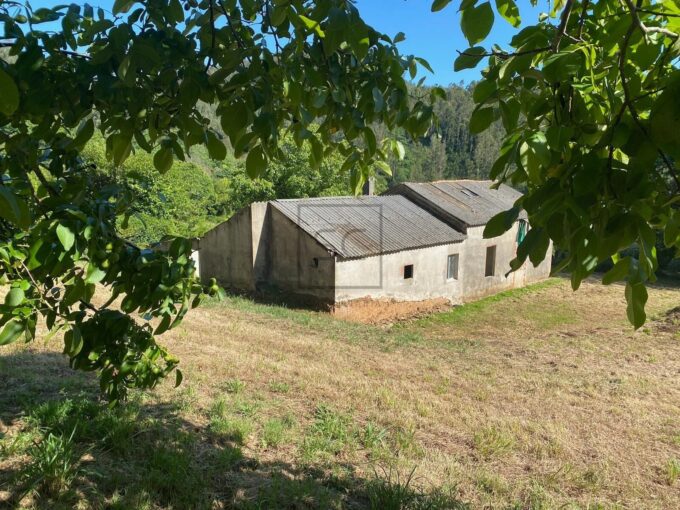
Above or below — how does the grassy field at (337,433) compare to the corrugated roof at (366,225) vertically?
below

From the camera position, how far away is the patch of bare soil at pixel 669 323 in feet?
40.9

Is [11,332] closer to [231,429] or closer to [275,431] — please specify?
[231,429]

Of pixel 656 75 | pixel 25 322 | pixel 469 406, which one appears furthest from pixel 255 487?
pixel 469 406

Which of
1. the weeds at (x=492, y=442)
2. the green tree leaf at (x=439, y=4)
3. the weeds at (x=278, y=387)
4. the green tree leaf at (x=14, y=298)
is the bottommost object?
the weeds at (x=492, y=442)

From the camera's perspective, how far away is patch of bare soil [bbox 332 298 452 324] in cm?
1546

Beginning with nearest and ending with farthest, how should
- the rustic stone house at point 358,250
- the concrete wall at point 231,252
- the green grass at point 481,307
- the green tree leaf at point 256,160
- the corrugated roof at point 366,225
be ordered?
the green tree leaf at point 256,160 → the rustic stone house at point 358,250 → the corrugated roof at point 366,225 → the green grass at point 481,307 → the concrete wall at point 231,252

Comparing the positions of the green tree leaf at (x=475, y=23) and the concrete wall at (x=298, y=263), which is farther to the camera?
the concrete wall at (x=298, y=263)

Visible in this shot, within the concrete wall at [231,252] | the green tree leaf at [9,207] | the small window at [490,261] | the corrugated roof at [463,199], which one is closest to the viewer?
the green tree leaf at [9,207]

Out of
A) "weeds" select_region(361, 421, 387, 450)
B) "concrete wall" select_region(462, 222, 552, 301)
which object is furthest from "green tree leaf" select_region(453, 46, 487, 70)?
"concrete wall" select_region(462, 222, 552, 301)

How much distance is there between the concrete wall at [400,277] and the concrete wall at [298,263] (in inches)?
18.3

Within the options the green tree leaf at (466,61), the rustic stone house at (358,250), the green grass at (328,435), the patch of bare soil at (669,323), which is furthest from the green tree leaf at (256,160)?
the patch of bare soil at (669,323)

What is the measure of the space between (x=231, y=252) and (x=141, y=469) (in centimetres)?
1500

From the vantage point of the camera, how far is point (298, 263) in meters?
16.2

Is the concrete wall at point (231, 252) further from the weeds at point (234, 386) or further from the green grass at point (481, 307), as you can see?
the weeds at point (234, 386)
